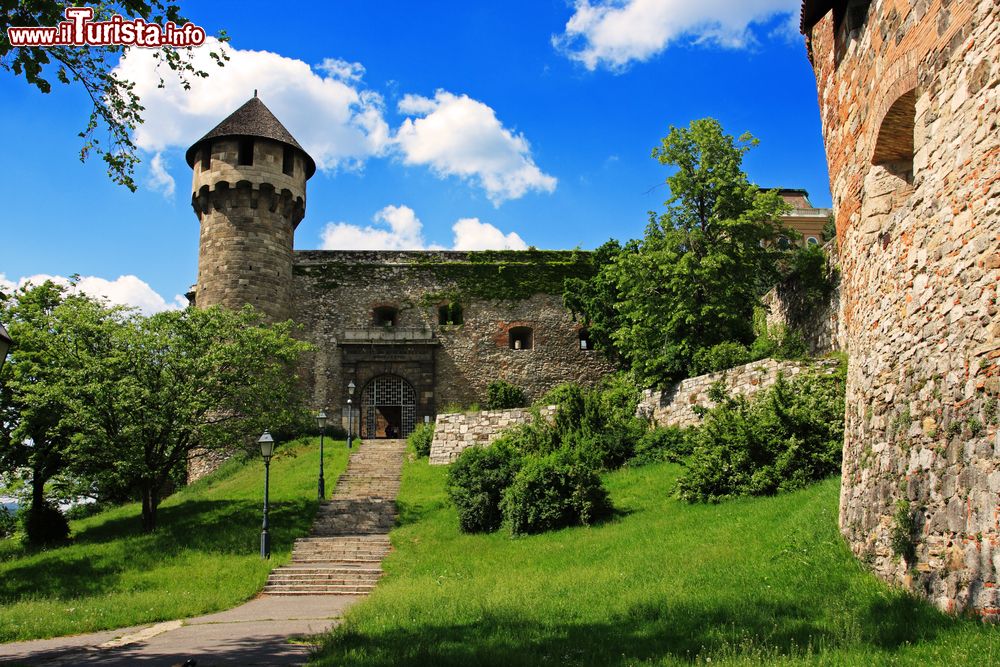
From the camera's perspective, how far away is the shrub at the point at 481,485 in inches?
631

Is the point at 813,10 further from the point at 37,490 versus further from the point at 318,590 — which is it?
the point at 37,490

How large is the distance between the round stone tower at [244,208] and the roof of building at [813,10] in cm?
2174

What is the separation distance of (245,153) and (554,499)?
19807 mm

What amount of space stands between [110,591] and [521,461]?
848 centimetres

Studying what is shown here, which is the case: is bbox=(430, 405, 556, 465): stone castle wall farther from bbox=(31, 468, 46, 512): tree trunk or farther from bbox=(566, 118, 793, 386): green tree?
bbox=(31, 468, 46, 512): tree trunk

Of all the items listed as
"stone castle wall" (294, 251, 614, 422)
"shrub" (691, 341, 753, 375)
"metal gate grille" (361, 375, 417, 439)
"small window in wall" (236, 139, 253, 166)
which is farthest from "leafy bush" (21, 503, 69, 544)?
"shrub" (691, 341, 753, 375)

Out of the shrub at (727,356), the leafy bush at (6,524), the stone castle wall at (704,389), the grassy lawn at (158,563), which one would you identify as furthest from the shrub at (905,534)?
the leafy bush at (6,524)

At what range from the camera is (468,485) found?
16703 millimetres

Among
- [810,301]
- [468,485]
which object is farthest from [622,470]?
[810,301]

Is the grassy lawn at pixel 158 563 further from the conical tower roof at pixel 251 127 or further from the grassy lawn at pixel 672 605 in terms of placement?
the conical tower roof at pixel 251 127

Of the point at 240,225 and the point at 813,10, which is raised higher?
the point at 240,225

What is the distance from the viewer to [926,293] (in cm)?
671

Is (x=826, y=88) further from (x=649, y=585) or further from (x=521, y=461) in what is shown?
(x=521, y=461)

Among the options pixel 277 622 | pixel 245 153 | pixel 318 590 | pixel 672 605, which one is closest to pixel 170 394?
pixel 318 590
